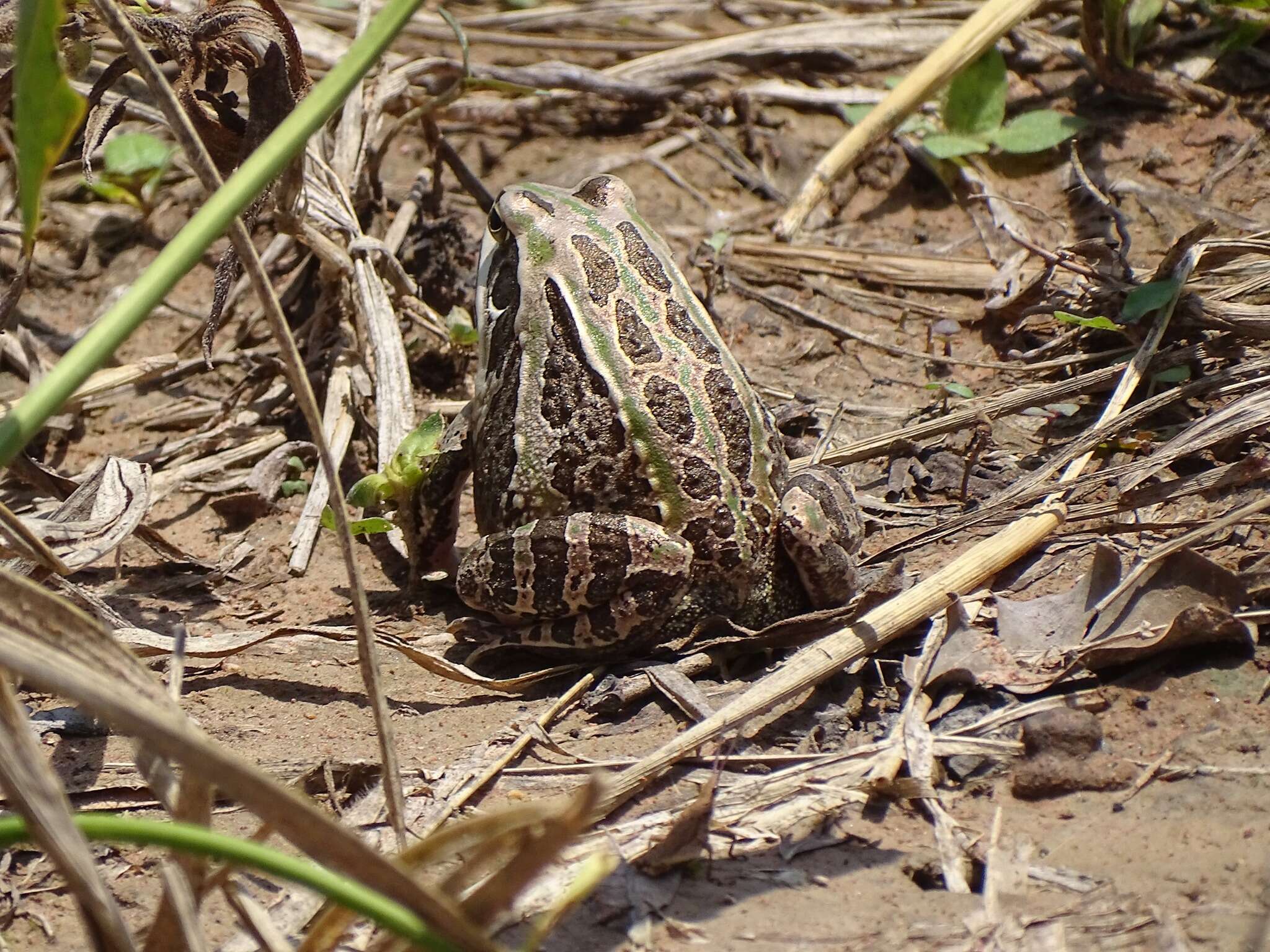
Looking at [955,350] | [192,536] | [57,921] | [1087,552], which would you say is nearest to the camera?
[57,921]

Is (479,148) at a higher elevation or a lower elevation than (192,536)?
higher

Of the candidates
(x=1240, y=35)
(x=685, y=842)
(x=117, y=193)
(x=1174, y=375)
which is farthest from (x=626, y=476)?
(x=1240, y=35)

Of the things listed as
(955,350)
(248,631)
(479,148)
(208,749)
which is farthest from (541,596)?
(479,148)

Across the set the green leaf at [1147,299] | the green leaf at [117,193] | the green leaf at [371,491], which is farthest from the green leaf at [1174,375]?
the green leaf at [117,193]

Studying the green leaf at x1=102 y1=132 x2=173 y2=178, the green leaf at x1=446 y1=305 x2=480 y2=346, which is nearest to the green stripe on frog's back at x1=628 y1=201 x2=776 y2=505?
the green leaf at x1=446 y1=305 x2=480 y2=346

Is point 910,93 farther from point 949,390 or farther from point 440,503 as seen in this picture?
point 440,503

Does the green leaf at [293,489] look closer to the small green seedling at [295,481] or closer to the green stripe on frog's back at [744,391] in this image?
the small green seedling at [295,481]

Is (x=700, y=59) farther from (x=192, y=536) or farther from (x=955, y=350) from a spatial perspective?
(x=192, y=536)
